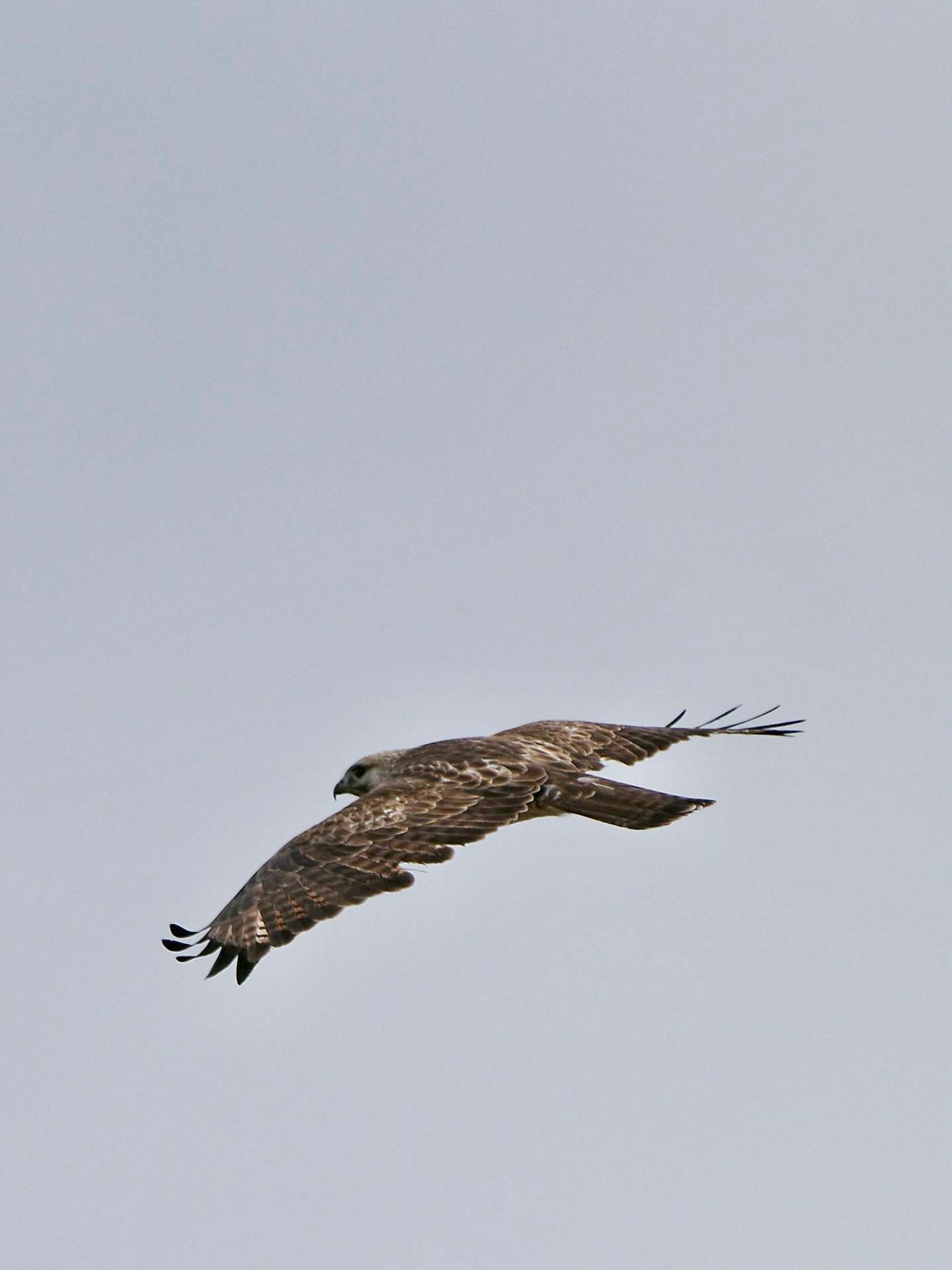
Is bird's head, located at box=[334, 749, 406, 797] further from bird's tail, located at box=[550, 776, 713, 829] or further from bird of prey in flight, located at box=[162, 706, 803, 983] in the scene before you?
bird's tail, located at box=[550, 776, 713, 829]

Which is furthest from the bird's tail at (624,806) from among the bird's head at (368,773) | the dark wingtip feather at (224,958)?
the dark wingtip feather at (224,958)

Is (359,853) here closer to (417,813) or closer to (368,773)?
(417,813)

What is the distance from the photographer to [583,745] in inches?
860

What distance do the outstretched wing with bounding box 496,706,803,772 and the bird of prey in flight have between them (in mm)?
20

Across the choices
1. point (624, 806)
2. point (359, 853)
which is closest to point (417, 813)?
point (359, 853)

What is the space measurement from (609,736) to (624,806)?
274cm

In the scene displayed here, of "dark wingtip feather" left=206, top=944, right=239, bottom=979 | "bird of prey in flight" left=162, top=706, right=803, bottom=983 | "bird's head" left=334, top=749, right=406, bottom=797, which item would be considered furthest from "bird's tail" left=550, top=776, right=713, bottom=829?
"dark wingtip feather" left=206, top=944, right=239, bottom=979

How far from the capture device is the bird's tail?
1944cm

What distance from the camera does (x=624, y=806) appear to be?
19531 mm

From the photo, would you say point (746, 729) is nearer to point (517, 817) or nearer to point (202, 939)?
point (517, 817)

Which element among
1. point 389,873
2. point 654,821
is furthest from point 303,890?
point 654,821

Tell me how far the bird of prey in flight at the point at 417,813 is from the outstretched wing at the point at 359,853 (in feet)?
0.04

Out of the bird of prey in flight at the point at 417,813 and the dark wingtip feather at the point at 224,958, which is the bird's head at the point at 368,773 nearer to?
the bird of prey in flight at the point at 417,813

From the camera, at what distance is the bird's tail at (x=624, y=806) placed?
19.4 m
